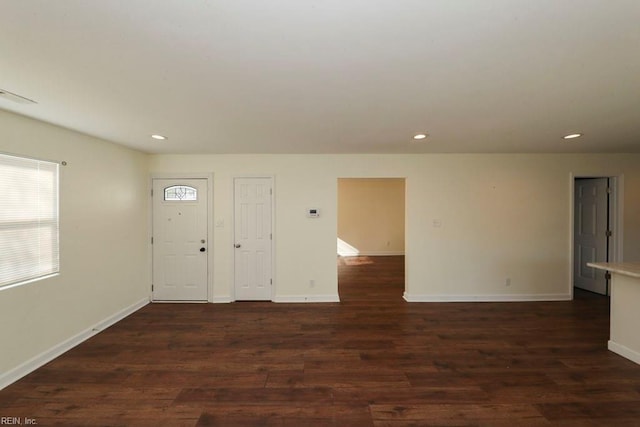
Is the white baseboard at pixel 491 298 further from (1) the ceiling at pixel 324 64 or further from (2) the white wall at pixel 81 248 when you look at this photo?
(2) the white wall at pixel 81 248

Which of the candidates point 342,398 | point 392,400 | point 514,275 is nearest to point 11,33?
point 342,398

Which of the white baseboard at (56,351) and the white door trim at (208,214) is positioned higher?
the white door trim at (208,214)

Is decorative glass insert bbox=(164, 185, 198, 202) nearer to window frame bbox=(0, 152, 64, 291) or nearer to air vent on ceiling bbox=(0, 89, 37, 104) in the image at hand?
window frame bbox=(0, 152, 64, 291)

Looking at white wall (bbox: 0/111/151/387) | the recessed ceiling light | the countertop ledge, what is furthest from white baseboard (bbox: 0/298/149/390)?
the recessed ceiling light

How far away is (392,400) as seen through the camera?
2006 millimetres

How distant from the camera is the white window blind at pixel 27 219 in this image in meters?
2.22

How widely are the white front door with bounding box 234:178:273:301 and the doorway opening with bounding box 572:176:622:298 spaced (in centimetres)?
512

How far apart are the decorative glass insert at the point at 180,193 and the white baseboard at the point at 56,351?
1.72 m

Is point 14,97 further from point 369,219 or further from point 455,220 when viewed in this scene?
point 369,219

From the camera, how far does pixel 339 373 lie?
2.33m

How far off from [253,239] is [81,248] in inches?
82.0

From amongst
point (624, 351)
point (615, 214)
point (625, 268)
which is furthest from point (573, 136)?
point (624, 351)

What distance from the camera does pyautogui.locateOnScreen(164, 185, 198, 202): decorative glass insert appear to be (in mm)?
4113

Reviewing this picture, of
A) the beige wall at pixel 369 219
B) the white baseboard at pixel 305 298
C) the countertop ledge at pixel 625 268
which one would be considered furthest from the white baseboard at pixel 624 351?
the beige wall at pixel 369 219
